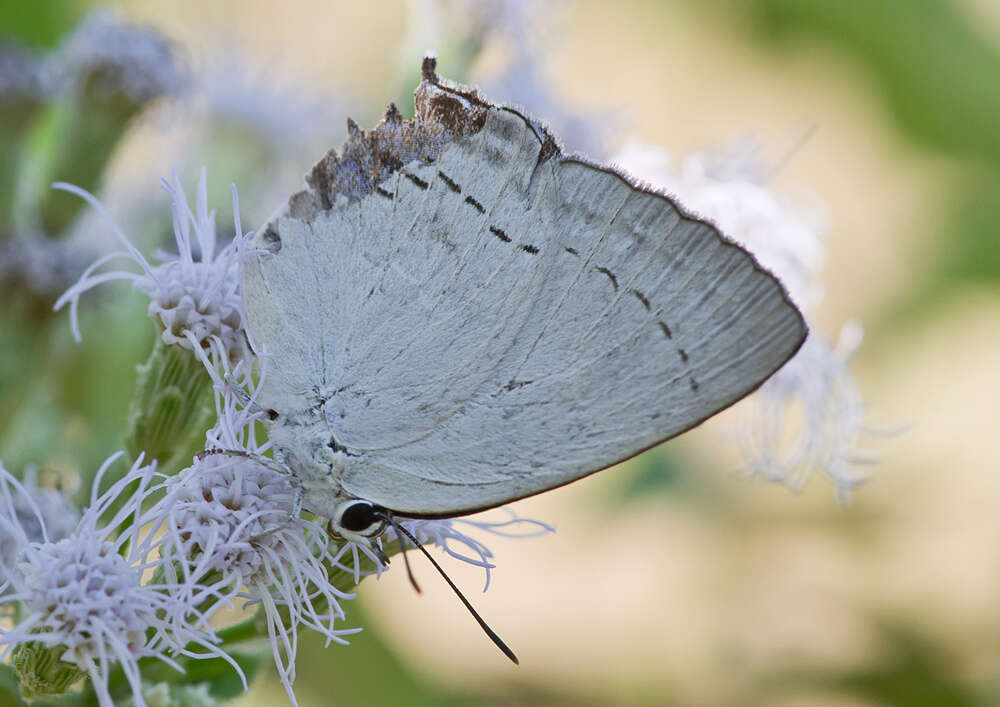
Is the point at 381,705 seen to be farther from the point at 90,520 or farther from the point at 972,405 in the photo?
the point at 972,405

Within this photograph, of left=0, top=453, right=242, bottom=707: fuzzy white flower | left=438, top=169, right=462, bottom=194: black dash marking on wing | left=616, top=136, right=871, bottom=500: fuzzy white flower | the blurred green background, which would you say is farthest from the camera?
the blurred green background

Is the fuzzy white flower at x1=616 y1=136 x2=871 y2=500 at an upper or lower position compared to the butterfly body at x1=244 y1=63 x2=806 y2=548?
upper

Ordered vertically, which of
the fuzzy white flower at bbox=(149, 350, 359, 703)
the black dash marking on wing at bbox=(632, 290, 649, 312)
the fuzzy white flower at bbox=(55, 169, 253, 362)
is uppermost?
the black dash marking on wing at bbox=(632, 290, 649, 312)

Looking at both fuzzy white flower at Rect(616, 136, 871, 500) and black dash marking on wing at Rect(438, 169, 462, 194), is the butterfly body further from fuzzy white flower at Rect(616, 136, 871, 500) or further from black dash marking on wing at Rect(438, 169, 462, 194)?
fuzzy white flower at Rect(616, 136, 871, 500)

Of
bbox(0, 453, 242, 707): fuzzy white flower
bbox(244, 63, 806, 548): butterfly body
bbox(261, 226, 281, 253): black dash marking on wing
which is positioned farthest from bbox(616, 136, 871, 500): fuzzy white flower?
bbox(0, 453, 242, 707): fuzzy white flower

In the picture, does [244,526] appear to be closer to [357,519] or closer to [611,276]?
[357,519]

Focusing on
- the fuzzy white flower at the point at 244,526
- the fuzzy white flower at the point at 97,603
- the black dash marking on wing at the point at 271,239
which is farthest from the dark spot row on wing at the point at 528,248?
the fuzzy white flower at the point at 97,603

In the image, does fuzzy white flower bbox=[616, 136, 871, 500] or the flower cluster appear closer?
the flower cluster

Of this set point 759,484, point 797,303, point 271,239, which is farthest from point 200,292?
point 759,484
